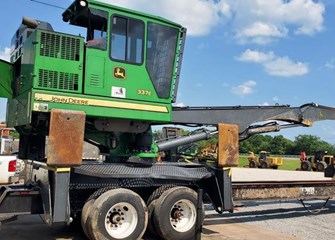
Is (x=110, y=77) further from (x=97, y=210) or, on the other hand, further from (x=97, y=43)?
(x=97, y=210)

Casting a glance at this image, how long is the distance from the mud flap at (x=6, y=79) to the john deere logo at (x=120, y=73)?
235 centimetres

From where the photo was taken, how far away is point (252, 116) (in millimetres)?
10312

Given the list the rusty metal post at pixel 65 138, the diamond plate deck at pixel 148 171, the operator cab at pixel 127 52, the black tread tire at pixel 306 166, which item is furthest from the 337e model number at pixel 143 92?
the black tread tire at pixel 306 166

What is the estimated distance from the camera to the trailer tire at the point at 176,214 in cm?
754

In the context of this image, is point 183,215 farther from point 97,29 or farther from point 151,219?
point 97,29

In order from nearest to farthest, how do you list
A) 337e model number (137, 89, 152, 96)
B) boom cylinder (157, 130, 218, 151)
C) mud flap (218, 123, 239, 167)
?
337e model number (137, 89, 152, 96)
mud flap (218, 123, 239, 167)
boom cylinder (157, 130, 218, 151)

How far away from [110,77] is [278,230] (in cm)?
505

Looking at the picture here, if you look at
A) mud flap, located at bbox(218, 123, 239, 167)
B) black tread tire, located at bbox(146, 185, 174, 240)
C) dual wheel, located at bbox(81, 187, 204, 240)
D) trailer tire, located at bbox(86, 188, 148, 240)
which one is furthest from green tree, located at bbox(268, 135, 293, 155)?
trailer tire, located at bbox(86, 188, 148, 240)

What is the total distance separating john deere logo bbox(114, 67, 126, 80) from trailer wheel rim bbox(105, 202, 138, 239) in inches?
90.8

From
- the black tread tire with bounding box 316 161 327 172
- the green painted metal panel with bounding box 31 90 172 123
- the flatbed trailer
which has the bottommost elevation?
the flatbed trailer

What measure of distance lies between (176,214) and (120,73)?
2.83 meters

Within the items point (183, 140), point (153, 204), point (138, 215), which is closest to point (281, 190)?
point (183, 140)

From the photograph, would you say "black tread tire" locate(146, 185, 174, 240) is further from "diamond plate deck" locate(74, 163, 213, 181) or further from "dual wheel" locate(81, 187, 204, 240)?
"diamond plate deck" locate(74, 163, 213, 181)

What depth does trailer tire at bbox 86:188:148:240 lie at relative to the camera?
6.85 meters
